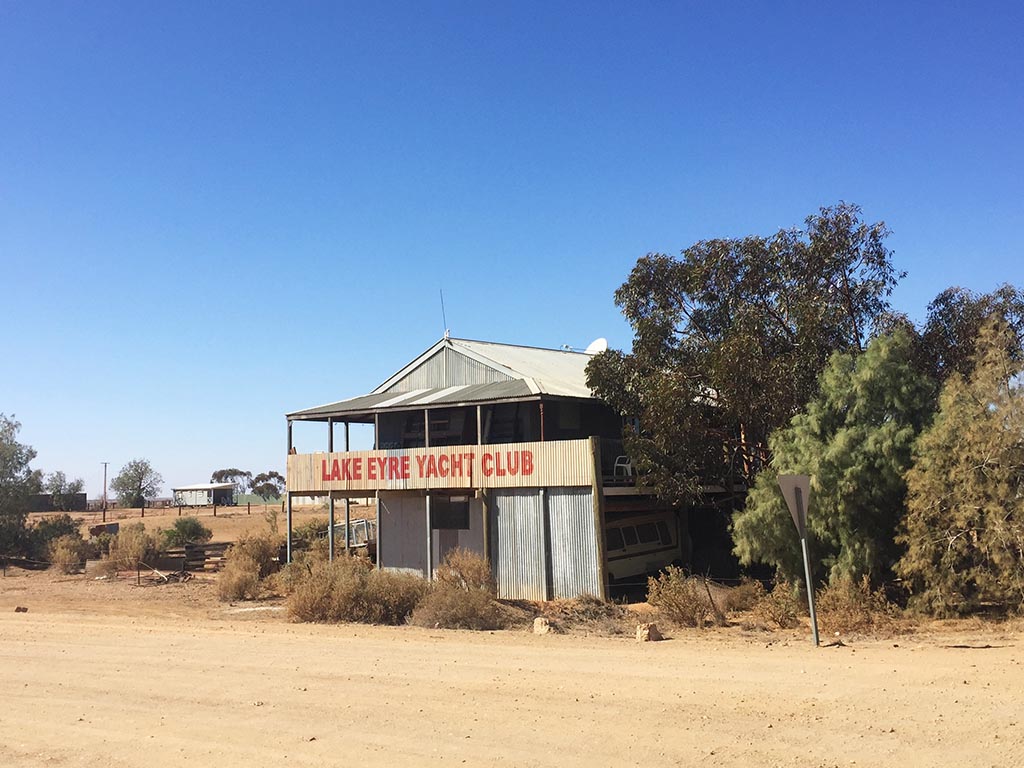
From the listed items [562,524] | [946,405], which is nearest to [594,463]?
[562,524]

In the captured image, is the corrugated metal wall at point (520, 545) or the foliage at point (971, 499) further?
the corrugated metal wall at point (520, 545)

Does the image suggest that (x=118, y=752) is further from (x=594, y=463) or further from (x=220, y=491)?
(x=220, y=491)

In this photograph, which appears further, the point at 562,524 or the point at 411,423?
the point at 411,423

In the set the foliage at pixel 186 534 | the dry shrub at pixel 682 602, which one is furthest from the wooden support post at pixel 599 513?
the foliage at pixel 186 534

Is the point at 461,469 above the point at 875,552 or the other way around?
above

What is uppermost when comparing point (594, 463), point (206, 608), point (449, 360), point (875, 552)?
point (449, 360)

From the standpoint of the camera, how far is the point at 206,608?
22344 millimetres

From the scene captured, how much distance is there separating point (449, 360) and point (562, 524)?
834cm

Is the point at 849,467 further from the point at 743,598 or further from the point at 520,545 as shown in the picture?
the point at 520,545

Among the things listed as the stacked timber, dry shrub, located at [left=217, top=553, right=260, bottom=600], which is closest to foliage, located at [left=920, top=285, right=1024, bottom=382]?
dry shrub, located at [left=217, top=553, right=260, bottom=600]

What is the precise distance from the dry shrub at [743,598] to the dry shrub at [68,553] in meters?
26.3

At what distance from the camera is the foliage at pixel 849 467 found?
16312mm

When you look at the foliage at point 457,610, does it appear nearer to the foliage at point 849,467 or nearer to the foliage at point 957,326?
the foliage at point 849,467

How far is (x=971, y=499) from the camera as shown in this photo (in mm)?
14734
